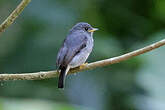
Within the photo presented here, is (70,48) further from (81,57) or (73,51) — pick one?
(81,57)

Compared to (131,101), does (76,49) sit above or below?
above

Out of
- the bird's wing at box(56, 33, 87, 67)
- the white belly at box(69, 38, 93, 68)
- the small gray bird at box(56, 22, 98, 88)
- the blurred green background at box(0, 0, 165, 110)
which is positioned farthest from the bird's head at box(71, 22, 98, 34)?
the blurred green background at box(0, 0, 165, 110)

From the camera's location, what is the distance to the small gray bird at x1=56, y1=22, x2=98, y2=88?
4.93 m

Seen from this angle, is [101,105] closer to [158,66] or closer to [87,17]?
[158,66]

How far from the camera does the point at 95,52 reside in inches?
284

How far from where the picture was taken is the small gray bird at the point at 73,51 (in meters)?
4.93

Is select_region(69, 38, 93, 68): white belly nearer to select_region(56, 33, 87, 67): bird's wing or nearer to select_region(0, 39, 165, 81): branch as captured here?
select_region(56, 33, 87, 67): bird's wing

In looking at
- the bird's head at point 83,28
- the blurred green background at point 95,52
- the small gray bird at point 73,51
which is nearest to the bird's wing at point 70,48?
the small gray bird at point 73,51

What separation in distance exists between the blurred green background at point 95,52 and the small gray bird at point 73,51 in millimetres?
1070

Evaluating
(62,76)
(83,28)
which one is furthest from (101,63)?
(83,28)

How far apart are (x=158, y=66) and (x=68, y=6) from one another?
7.88ft

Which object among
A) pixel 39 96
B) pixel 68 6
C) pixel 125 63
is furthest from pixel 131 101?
pixel 68 6

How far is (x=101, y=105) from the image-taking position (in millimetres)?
6484

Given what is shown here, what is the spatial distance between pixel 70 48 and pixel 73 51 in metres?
0.05
